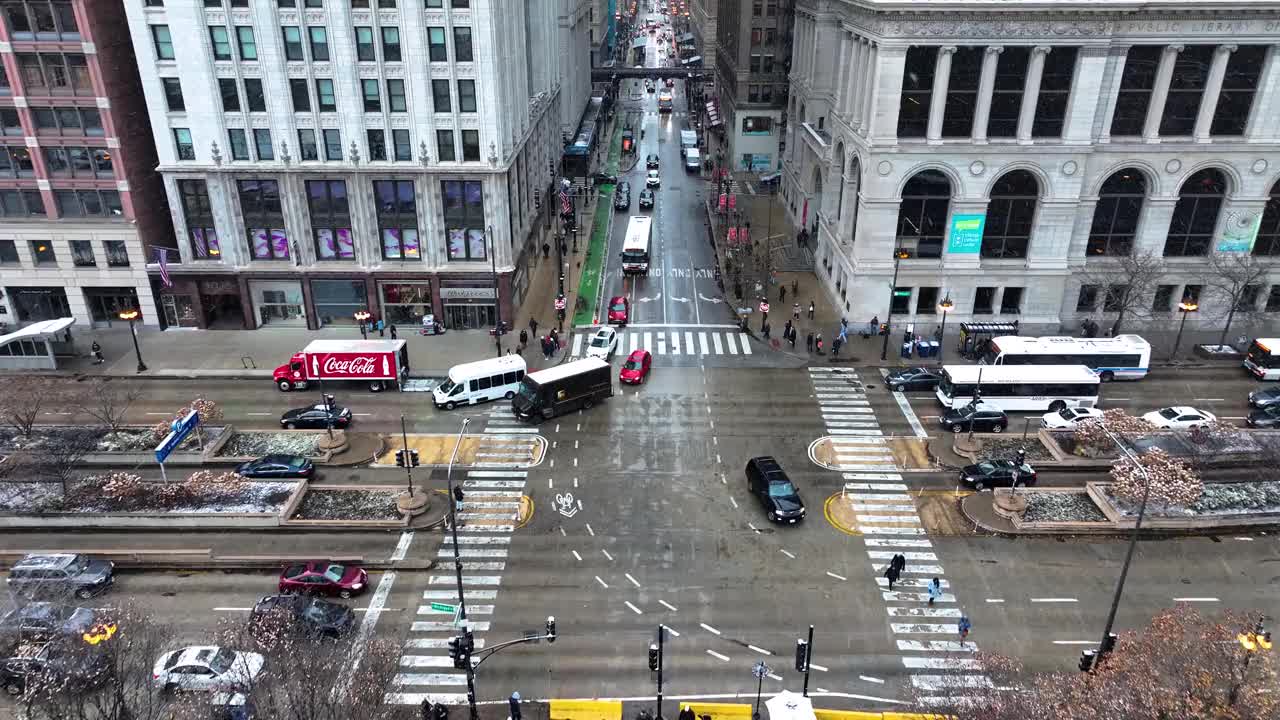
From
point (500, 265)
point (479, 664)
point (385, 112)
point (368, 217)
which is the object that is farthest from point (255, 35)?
point (479, 664)

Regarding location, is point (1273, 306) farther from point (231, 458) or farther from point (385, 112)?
point (231, 458)

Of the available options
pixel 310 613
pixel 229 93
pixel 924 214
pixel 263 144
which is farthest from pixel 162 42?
pixel 924 214

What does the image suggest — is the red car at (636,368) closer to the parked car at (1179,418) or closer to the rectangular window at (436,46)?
the rectangular window at (436,46)

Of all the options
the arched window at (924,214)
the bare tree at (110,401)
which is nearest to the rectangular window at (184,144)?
the bare tree at (110,401)

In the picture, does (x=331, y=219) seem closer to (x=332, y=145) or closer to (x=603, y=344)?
(x=332, y=145)

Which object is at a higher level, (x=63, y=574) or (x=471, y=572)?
(x=63, y=574)

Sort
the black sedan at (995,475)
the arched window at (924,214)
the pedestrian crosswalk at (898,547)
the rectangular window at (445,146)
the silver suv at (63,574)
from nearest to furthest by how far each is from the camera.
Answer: the pedestrian crosswalk at (898,547) < the silver suv at (63,574) < the black sedan at (995,475) < the rectangular window at (445,146) < the arched window at (924,214)

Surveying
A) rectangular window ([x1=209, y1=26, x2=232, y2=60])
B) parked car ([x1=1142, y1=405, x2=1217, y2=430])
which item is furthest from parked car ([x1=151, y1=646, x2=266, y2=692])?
parked car ([x1=1142, y1=405, x2=1217, y2=430])

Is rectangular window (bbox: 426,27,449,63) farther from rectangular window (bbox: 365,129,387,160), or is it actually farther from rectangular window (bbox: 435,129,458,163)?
rectangular window (bbox: 365,129,387,160)
